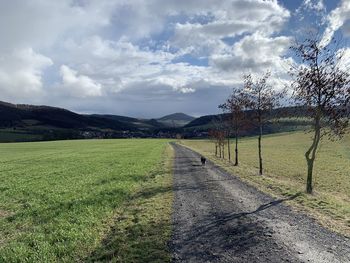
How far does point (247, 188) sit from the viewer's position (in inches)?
928

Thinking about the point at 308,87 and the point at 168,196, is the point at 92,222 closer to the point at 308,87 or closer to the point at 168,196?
the point at 168,196

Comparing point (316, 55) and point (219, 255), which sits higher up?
point (316, 55)

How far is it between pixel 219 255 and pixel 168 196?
10.3 metres

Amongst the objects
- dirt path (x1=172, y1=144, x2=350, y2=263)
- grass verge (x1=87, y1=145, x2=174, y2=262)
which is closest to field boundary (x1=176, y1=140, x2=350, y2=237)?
dirt path (x1=172, y1=144, x2=350, y2=263)

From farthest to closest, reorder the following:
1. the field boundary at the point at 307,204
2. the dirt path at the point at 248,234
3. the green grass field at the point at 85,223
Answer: the field boundary at the point at 307,204 → the green grass field at the point at 85,223 → the dirt path at the point at 248,234

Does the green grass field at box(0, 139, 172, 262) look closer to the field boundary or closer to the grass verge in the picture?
the grass verge

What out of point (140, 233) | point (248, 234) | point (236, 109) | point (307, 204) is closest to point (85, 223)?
point (140, 233)

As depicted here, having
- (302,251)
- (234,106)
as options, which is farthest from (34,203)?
(234,106)

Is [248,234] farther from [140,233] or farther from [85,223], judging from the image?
[85,223]

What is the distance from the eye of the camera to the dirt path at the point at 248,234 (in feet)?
33.0

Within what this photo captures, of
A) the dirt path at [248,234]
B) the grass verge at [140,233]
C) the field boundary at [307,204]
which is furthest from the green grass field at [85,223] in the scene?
the field boundary at [307,204]

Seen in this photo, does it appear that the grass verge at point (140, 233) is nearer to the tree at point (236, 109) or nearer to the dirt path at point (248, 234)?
the dirt path at point (248, 234)

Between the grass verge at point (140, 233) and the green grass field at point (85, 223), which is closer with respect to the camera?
the grass verge at point (140, 233)

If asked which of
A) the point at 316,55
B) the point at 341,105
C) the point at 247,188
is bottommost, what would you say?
the point at 247,188
